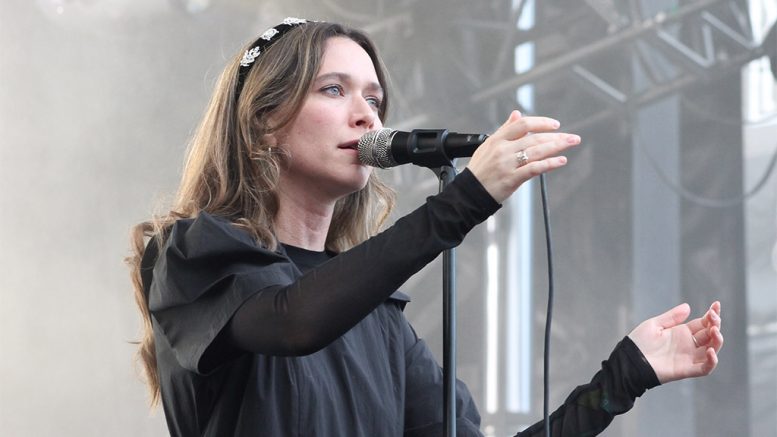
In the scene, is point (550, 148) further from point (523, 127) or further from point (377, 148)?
point (377, 148)

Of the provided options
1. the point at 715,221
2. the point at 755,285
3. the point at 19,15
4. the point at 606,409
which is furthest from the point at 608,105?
the point at 19,15

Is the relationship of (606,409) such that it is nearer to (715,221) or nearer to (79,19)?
(715,221)

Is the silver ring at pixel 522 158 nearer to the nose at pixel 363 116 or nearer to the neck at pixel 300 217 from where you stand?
the nose at pixel 363 116

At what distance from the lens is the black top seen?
47.7 inches

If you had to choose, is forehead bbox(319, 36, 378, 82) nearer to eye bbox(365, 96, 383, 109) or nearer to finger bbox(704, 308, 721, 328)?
eye bbox(365, 96, 383, 109)

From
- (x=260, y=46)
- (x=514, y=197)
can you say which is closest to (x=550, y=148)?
(x=260, y=46)

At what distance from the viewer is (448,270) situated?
4.33 feet

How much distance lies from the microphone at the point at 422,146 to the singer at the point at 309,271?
0.08 m

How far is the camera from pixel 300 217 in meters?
1.70

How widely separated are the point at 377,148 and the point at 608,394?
1.84ft

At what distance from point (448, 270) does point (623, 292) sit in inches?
73.8

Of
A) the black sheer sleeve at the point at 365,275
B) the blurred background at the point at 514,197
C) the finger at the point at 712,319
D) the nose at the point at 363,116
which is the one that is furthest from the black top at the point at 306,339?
the blurred background at the point at 514,197

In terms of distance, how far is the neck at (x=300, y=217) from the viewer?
5.52 feet

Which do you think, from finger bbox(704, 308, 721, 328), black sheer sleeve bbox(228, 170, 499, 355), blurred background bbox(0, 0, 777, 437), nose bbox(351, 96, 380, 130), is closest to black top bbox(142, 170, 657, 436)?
black sheer sleeve bbox(228, 170, 499, 355)
